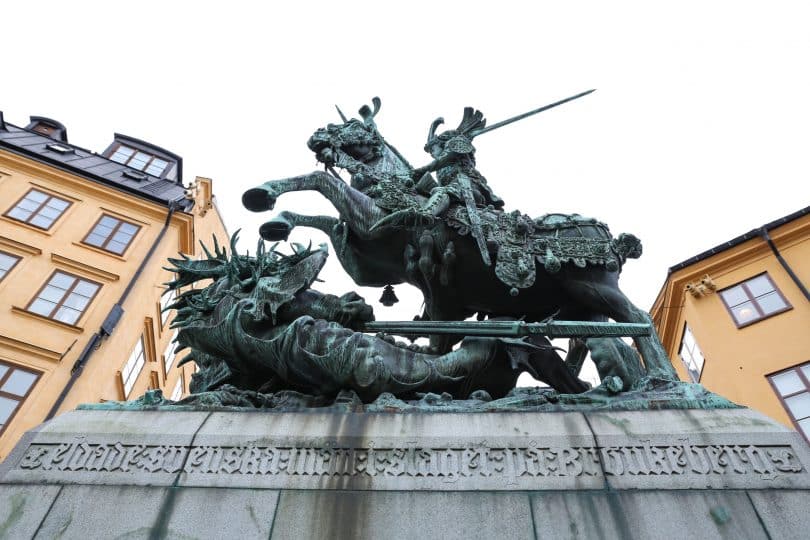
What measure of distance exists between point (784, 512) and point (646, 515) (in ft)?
2.26

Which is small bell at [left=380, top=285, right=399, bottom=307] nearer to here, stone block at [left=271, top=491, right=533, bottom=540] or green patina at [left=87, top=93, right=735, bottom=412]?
green patina at [left=87, top=93, right=735, bottom=412]

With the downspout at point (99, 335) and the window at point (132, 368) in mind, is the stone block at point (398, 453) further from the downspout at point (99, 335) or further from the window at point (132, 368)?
the window at point (132, 368)

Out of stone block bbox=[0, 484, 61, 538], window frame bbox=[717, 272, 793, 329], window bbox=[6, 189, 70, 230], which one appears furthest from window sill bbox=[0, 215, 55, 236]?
window frame bbox=[717, 272, 793, 329]

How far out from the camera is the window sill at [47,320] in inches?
621

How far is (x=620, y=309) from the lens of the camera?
16.5ft

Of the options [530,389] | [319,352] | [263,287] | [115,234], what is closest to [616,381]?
[530,389]

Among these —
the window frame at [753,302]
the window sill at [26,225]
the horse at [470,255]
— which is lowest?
the horse at [470,255]

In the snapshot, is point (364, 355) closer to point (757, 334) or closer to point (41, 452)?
point (41, 452)

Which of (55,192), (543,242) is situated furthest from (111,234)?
(543,242)

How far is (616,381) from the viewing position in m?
4.26

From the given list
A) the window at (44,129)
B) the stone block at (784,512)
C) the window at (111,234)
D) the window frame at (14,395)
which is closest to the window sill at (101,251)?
the window at (111,234)

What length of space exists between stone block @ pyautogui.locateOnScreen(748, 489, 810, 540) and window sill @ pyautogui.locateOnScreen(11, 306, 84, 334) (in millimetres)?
17334

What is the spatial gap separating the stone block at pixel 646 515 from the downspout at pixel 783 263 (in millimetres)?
15464

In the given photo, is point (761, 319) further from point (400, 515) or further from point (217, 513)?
point (217, 513)
